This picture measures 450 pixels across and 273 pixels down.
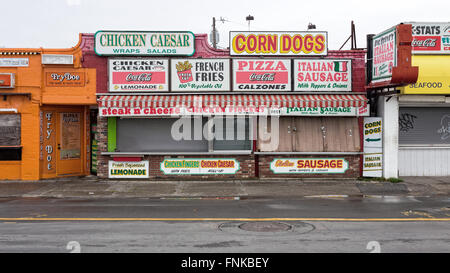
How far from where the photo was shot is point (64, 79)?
16344 mm

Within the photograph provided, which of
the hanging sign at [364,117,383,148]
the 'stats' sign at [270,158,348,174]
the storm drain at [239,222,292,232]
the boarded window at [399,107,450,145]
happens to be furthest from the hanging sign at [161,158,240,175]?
the storm drain at [239,222,292,232]

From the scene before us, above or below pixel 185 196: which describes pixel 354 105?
above

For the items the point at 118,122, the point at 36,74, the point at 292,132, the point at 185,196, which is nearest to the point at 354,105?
the point at 292,132

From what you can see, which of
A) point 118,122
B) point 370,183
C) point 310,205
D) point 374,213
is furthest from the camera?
point 118,122

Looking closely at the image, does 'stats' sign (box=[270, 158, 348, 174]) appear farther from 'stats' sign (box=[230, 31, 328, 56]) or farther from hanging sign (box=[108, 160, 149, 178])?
hanging sign (box=[108, 160, 149, 178])

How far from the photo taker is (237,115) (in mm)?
16219

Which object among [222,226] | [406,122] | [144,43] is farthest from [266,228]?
[406,122]

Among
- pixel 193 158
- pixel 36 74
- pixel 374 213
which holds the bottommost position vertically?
pixel 374 213

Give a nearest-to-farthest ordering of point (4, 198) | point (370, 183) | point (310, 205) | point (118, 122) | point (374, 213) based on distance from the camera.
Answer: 1. point (374, 213)
2. point (310, 205)
3. point (4, 198)
4. point (370, 183)
5. point (118, 122)

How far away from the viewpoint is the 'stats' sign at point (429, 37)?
16.0 meters

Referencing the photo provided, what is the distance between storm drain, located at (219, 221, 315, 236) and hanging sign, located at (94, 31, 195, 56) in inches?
337

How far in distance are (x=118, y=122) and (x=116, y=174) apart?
189 centimetres

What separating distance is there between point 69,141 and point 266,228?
36.0ft

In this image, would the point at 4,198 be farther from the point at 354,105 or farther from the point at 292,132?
the point at 354,105
